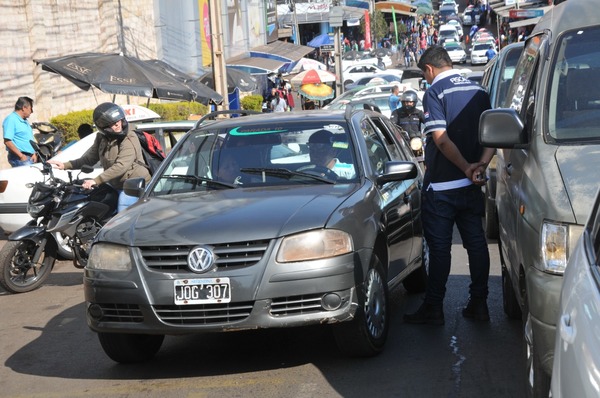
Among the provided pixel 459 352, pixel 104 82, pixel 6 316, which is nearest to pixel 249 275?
pixel 459 352

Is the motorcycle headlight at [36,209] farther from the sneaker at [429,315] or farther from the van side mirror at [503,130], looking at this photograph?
the van side mirror at [503,130]

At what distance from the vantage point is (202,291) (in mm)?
6148

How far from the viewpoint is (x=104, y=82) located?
17.7 meters

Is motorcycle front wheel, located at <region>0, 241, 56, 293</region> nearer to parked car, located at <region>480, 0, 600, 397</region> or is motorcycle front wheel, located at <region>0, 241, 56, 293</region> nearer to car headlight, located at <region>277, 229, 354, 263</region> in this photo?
car headlight, located at <region>277, 229, 354, 263</region>

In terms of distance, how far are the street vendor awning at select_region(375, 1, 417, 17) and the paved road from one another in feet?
241

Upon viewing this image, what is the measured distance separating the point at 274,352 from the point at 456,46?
201 ft

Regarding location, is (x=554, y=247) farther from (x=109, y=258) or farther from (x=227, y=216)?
(x=109, y=258)

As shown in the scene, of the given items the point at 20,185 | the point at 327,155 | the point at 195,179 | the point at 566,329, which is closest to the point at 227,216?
the point at 195,179

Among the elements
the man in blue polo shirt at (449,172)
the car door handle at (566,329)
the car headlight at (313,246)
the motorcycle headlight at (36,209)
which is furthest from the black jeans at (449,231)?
the motorcycle headlight at (36,209)

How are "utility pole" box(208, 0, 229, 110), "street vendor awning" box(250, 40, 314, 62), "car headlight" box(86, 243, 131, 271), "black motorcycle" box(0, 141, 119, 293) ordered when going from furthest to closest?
"street vendor awning" box(250, 40, 314, 62) → "utility pole" box(208, 0, 229, 110) → "black motorcycle" box(0, 141, 119, 293) → "car headlight" box(86, 243, 131, 271)

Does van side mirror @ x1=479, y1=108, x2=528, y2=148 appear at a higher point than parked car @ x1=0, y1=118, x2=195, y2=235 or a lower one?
higher

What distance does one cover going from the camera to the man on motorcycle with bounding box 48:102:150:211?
32.3 feet

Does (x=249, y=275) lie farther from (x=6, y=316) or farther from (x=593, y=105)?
(x=6, y=316)

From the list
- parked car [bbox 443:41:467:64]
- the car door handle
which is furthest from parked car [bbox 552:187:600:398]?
parked car [bbox 443:41:467:64]
